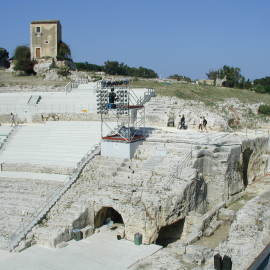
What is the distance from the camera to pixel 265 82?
61.3 meters

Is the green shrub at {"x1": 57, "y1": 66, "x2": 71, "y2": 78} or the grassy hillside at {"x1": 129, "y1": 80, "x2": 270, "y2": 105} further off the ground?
the green shrub at {"x1": 57, "y1": 66, "x2": 71, "y2": 78}

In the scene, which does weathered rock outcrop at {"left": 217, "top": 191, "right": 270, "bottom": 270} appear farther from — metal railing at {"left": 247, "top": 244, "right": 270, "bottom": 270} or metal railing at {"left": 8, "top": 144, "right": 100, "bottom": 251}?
metal railing at {"left": 8, "top": 144, "right": 100, "bottom": 251}

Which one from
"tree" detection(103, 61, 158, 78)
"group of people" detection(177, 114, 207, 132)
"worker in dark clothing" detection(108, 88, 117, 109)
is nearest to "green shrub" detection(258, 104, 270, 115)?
"group of people" detection(177, 114, 207, 132)

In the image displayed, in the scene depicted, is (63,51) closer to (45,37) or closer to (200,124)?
(45,37)

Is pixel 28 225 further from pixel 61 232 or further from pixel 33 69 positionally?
pixel 33 69

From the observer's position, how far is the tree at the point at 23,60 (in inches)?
1865

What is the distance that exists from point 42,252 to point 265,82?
53.2 m

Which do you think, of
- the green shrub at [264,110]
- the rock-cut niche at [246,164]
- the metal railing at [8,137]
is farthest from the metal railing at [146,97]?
the green shrub at [264,110]

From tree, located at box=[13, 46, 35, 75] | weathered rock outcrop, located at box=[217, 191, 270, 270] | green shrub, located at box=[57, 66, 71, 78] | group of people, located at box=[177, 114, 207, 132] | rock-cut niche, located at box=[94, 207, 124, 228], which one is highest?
tree, located at box=[13, 46, 35, 75]

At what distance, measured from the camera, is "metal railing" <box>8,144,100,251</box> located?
1512 cm

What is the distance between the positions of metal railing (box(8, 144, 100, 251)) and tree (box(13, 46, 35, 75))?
2852 centimetres

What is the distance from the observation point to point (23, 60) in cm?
4781

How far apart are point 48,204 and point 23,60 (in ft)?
111

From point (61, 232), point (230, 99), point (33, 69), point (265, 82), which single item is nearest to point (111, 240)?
point (61, 232)
